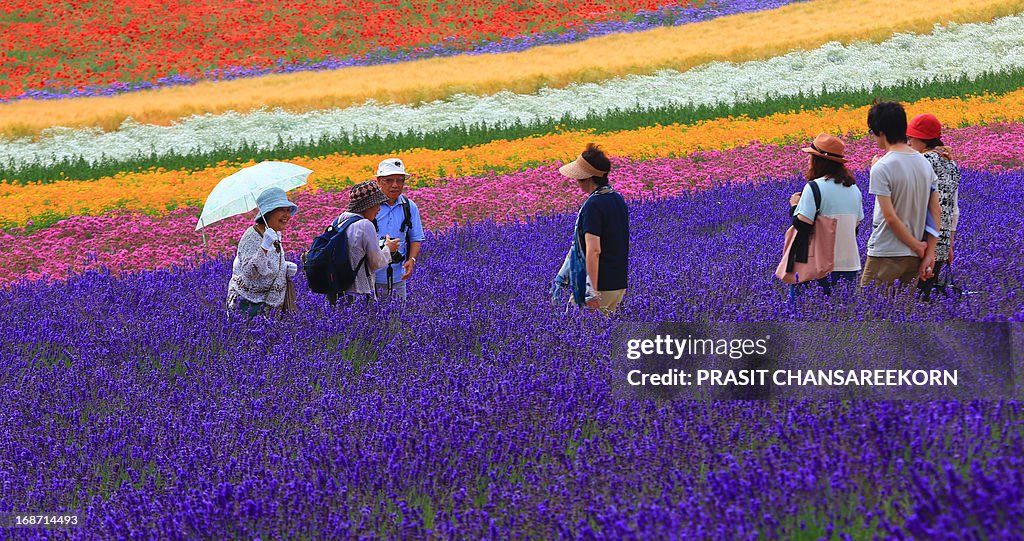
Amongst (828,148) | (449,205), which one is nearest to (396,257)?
(828,148)

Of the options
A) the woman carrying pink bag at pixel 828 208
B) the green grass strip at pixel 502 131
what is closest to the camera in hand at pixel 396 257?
the woman carrying pink bag at pixel 828 208

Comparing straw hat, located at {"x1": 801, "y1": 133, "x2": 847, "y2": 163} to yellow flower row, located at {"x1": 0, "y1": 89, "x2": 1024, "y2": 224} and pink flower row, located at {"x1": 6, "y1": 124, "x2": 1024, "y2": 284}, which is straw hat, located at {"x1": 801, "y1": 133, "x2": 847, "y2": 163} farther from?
yellow flower row, located at {"x1": 0, "y1": 89, "x2": 1024, "y2": 224}

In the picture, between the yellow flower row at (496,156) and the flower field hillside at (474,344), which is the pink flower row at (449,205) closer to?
the flower field hillside at (474,344)

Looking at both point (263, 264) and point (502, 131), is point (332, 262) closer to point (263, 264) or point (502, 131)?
point (263, 264)

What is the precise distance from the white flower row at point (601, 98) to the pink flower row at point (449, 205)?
16.3 ft

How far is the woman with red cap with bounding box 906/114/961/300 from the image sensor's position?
18.8ft

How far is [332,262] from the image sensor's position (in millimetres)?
6320

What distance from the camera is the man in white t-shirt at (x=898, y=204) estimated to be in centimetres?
539

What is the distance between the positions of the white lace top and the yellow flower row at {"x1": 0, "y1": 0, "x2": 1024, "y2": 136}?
49.9ft

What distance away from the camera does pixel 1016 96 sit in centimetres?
1802

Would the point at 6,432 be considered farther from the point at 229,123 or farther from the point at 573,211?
the point at 229,123

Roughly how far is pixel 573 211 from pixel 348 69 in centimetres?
1439

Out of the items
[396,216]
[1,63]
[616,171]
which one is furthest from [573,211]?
[1,63]

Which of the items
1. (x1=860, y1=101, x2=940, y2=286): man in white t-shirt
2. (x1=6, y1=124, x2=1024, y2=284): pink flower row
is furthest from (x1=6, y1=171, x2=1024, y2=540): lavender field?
(x1=6, y1=124, x2=1024, y2=284): pink flower row
